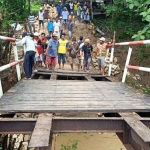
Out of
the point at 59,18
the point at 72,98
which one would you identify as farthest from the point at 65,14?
the point at 72,98

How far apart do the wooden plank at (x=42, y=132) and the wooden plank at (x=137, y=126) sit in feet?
3.18

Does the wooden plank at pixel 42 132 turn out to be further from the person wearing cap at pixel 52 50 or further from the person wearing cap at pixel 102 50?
the person wearing cap at pixel 52 50

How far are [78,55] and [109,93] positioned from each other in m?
5.50

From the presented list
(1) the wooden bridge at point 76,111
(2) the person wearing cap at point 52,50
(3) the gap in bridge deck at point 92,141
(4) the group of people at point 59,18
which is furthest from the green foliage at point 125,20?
(1) the wooden bridge at point 76,111

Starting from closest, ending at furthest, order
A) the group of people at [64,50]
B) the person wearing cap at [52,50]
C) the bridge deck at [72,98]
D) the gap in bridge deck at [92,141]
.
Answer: the bridge deck at [72,98] < the gap in bridge deck at [92,141] < the group of people at [64,50] < the person wearing cap at [52,50]

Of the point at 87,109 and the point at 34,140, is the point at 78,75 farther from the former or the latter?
the point at 34,140

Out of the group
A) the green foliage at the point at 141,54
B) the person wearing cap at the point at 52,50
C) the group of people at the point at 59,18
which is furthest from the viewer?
the group of people at the point at 59,18

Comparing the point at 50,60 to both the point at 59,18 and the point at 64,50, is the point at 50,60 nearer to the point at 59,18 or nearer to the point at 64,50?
the point at 64,50

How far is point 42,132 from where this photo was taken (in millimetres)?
2697

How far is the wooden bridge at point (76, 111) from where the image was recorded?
2.86 meters

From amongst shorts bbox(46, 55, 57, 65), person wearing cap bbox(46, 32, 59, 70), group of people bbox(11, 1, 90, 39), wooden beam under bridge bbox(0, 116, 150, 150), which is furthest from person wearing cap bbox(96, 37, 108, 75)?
group of people bbox(11, 1, 90, 39)

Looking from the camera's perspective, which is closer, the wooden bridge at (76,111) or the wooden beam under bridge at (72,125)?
the wooden bridge at (76,111)

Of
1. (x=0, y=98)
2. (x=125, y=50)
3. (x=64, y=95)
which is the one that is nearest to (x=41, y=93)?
(x=64, y=95)

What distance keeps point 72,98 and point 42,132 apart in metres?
1.47
